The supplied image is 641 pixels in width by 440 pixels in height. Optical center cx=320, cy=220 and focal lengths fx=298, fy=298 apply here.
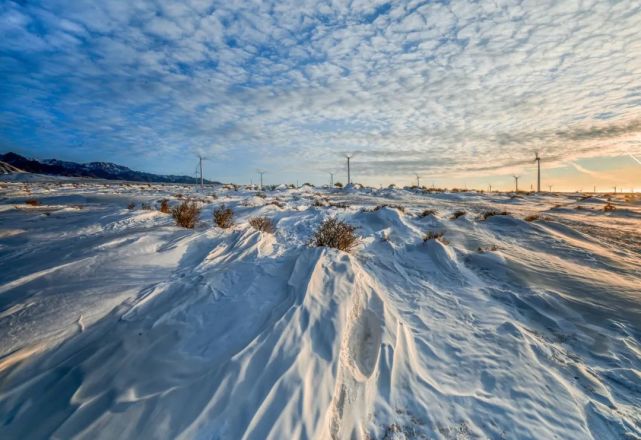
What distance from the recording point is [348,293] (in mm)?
3646

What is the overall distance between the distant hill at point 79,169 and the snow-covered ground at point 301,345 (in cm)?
10882

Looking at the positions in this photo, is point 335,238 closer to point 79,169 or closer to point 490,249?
point 490,249

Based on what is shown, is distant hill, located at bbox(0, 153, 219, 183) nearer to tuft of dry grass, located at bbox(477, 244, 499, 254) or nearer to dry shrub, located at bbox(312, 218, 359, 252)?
dry shrub, located at bbox(312, 218, 359, 252)

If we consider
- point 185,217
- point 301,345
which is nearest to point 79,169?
point 185,217

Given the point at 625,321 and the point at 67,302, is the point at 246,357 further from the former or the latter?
the point at 625,321

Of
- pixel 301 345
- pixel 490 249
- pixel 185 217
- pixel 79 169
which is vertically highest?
pixel 79 169

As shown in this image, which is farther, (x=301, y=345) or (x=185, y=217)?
(x=185, y=217)

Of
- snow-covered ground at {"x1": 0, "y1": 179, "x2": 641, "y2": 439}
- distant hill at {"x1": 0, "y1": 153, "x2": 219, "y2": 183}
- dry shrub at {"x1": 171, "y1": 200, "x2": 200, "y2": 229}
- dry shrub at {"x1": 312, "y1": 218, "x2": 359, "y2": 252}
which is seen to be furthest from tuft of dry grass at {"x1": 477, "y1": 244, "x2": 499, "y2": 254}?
distant hill at {"x1": 0, "y1": 153, "x2": 219, "y2": 183}

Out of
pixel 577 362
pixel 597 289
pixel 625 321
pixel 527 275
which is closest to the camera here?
pixel 577 362

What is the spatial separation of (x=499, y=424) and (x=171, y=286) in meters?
3.74

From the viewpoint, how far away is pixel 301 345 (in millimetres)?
2707

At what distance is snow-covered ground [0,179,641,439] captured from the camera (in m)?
2.16

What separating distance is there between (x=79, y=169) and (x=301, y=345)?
456 feet

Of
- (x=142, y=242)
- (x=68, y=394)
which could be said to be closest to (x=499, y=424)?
(x=68, y=394)
